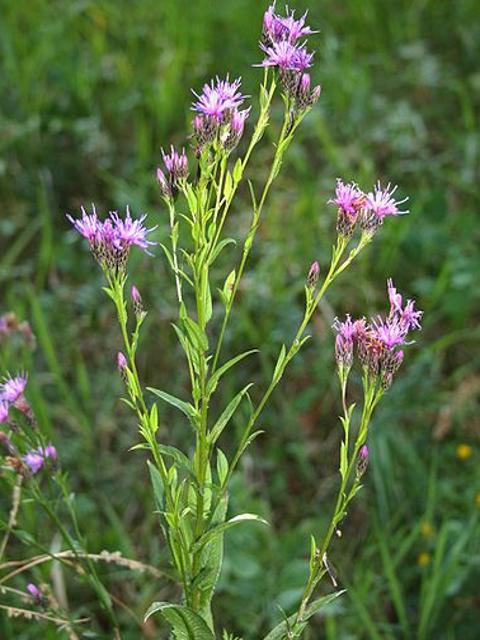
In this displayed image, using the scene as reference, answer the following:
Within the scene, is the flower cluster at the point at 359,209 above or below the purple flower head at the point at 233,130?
below

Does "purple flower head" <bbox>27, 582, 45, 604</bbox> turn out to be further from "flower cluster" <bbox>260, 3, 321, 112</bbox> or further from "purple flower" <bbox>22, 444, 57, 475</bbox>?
"flower cluster" <bbox>260, 3, 321, 112</bbox>

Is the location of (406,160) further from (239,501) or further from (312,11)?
(239,501)

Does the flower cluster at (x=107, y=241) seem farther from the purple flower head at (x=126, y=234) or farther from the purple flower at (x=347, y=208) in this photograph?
the purple flower at (x=347, y=208)

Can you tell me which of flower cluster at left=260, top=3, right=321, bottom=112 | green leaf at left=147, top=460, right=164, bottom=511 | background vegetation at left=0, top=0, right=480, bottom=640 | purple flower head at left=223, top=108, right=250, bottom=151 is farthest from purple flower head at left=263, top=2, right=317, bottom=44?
background vegetation at left=0, top=0, right=480, bottom=640

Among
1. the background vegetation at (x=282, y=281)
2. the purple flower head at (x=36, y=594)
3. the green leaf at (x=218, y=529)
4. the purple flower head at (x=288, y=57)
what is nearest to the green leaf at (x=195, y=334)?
the green leaf at (x=218, y=529)

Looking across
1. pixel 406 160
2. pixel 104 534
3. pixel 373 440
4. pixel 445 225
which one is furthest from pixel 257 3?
pixel 104 534

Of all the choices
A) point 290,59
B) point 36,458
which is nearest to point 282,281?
point 36,458
